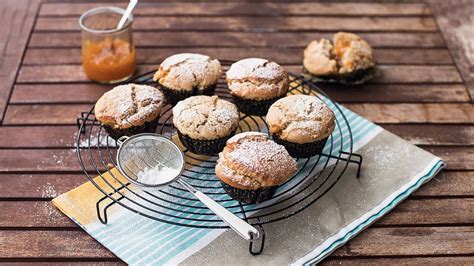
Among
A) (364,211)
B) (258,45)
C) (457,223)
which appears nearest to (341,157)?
(364,211)

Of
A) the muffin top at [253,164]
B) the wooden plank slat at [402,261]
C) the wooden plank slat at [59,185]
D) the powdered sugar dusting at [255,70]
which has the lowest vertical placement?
the wooden plank slat at [402,261]

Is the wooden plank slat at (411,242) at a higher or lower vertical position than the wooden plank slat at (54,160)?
lower

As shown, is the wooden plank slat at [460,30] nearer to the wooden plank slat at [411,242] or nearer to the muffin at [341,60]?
the muffin at [341,60]

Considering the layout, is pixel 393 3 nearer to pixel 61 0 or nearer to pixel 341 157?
pixel 341 157

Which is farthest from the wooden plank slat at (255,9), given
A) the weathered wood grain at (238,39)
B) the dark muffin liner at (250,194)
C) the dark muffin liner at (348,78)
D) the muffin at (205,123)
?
the dark muffin liner at (250,194)

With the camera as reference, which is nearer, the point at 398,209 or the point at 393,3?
the point at 398,209

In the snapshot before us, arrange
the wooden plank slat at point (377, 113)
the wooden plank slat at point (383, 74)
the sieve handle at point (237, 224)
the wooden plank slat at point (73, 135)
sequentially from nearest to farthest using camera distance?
the sieve handle at point (237, 224) → the wooden plank slat at point (73, 135) → the wooden plank slat at point (377, 113) → the wooden plank slat at point (383, 74)

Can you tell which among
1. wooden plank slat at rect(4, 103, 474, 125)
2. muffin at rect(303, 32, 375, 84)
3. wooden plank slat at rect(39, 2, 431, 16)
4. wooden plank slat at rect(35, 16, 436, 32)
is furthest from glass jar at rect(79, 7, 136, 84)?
muffin at rect(303, 32, 375, 84)
